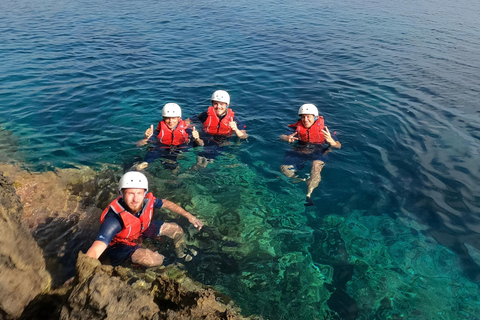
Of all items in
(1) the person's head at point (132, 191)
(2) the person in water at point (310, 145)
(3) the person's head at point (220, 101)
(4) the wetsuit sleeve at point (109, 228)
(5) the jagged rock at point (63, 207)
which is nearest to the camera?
(4) the wetsuit sleeve at point (109, 228)

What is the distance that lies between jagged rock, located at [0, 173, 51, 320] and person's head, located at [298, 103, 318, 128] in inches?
251

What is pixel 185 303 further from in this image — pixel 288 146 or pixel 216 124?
pixel 288 146

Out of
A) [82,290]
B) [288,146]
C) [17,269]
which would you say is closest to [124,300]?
[82,290]

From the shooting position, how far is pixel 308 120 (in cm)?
828

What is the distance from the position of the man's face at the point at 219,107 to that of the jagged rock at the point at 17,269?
6013 millimetres

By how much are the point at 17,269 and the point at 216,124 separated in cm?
635

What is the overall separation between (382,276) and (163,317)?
3.72 m

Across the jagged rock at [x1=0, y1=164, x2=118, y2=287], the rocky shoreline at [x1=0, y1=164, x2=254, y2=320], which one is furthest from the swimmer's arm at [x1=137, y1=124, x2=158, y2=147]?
the rocky shoreline at [x1=0, y1=164, x2=254, y2=320]

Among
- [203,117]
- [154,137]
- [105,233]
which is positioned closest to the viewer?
[105,233]

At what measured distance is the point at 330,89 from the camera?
12992 mm

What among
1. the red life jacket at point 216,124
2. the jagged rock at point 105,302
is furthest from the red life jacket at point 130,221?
the red life jacket at point 216,124

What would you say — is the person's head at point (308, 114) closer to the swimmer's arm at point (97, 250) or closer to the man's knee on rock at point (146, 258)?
the man's knee on rock at point (146, 258)

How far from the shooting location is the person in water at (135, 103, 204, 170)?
26.8ft

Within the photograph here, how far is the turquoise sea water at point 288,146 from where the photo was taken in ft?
17.3
